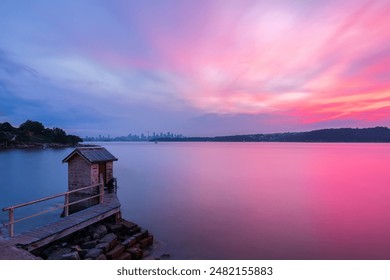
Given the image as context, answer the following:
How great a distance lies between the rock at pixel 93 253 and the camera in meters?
9.19

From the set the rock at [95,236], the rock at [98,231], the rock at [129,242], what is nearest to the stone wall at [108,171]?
the rock at [98,231]

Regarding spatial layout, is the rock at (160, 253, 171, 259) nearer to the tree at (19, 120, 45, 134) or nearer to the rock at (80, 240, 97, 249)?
the rock at (80, 240, 97, 249)

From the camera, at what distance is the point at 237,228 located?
16.5 metres

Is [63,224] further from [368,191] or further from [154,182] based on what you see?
[368,191]

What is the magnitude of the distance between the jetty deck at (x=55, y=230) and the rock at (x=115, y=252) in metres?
2.06

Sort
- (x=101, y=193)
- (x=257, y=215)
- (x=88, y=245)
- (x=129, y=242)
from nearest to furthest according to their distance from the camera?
(x=88, y=245), (x=129, y=242), (x=101, y=193), (x=257, y=215)

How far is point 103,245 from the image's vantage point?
1007 centimetres

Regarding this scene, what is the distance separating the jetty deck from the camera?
8.55 meters

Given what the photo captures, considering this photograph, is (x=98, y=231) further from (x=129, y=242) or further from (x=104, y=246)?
(x=104, y=246)

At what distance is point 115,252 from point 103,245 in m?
0.57

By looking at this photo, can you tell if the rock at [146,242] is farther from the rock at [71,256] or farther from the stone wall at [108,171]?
the stone wall at [108,171]

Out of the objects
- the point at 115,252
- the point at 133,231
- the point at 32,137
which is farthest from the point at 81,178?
A: the point at 32,137

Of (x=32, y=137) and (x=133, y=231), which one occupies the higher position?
(x=32, y=137)

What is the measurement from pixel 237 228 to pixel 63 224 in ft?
33.8
